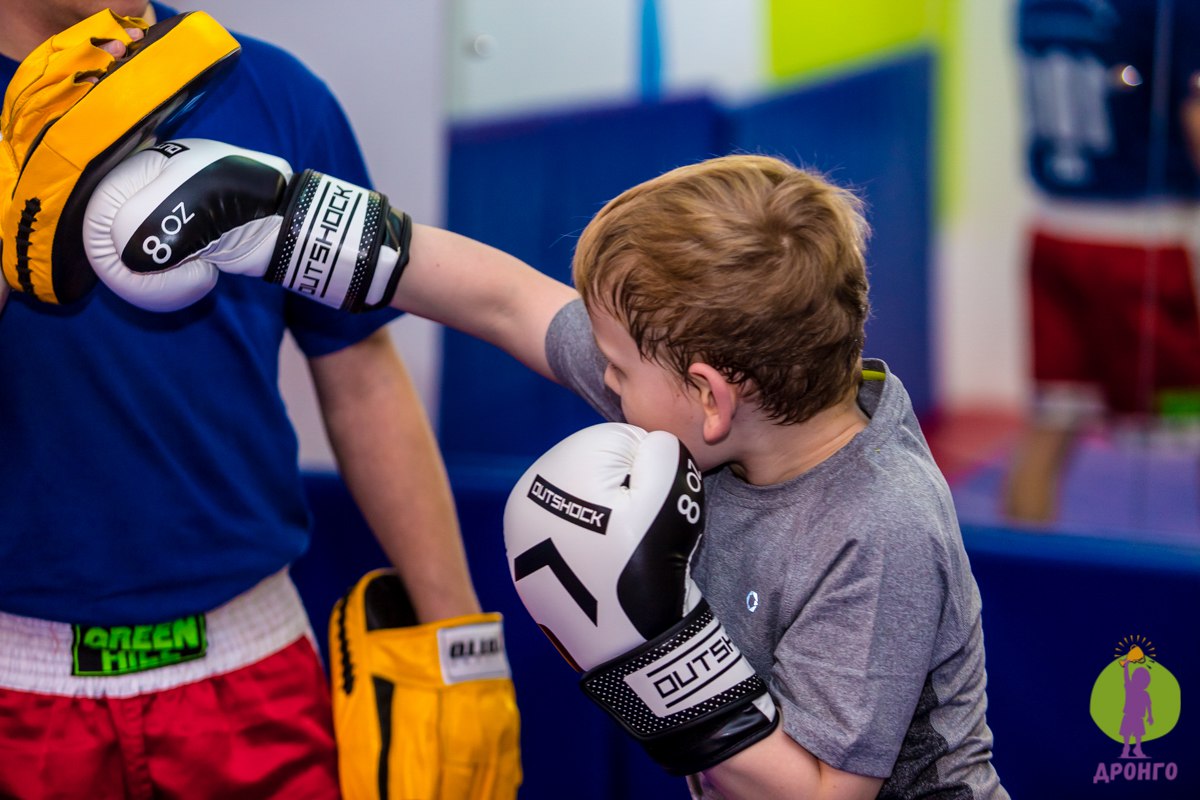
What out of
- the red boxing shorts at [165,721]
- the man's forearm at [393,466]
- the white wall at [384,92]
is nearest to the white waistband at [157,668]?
the red boxing shorts at [165,721]

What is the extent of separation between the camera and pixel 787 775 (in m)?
0.86

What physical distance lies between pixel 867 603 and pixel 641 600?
0.54 ft

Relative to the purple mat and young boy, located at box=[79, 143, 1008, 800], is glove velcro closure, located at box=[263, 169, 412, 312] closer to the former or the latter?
young boy, located at box=[79, 143, 1008, 800]

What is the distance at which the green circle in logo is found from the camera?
116 cm

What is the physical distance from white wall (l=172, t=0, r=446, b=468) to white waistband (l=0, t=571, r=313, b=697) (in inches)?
48.7

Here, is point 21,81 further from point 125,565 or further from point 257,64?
point 125,565

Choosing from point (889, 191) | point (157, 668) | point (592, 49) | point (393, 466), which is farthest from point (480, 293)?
point (889, 191)

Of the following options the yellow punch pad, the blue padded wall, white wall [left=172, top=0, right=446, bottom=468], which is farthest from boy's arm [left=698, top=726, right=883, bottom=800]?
the blue padded wall

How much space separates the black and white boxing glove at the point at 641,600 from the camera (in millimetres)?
875

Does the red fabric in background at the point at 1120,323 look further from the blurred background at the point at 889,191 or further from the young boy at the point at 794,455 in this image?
the young boy at the point at 794,455

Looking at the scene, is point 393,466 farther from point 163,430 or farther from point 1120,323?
point 1120,323

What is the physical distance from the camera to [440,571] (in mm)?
1227

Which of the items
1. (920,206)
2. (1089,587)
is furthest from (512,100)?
(1089,587)

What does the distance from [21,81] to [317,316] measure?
0.36 meters
